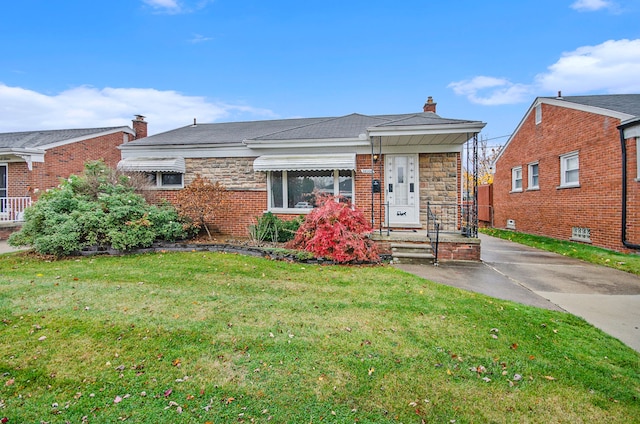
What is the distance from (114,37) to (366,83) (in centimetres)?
1235

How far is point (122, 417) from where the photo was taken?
8.17 feet

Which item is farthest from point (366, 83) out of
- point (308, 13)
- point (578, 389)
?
point (578, 389)

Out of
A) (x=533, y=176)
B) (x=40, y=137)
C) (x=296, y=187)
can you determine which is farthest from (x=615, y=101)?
(x=40, y=137)

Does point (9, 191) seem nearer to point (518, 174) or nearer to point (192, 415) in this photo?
point (192, 415)

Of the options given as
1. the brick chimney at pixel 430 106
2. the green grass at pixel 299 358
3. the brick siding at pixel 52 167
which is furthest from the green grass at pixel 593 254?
the brick siding at pixel 52 167

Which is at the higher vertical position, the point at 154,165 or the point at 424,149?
the point at 424,149

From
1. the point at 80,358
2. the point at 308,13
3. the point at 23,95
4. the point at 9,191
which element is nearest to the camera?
the point at 80,358

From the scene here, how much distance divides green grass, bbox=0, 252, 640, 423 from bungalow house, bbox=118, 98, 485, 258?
5.15 metres

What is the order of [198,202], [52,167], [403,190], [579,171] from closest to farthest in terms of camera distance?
[198,202] → [403,190] → [579,171] → [52,167]

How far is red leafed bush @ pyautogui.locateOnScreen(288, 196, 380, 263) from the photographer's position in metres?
7.64

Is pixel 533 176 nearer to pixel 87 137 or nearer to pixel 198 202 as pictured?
pixel 198 202

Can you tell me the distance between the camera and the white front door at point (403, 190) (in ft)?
34.3

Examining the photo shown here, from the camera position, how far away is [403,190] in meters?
10.5

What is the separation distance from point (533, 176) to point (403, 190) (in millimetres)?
8986
